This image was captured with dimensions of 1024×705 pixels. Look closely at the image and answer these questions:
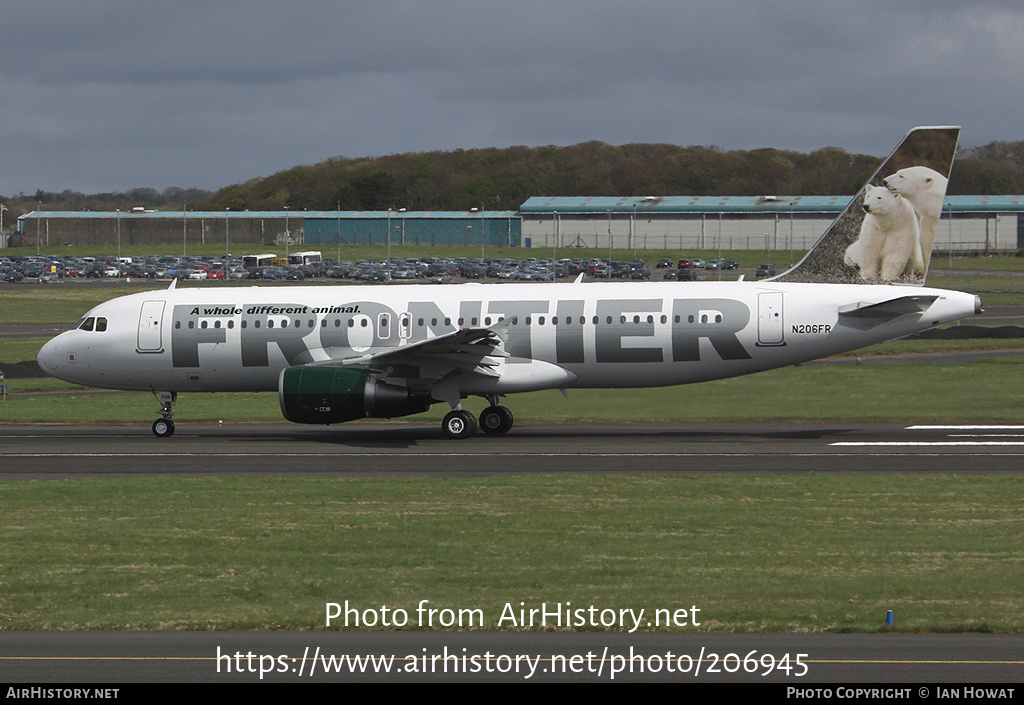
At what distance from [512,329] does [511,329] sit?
29 mm

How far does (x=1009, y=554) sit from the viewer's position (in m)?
18.0

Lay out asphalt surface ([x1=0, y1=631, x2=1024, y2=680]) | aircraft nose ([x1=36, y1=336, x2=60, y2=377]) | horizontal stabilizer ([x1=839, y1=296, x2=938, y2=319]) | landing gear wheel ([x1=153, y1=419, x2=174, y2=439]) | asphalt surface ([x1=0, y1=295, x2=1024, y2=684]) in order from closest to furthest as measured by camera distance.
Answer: asphalt surface ([x1=0, y1=631, x2=1024, y2=680])
asphalt surface ([x1=0, y1=295, x2=1024, y2=684])
horizontal stabilizer ([x1=839, y1=296, x2=938, y2=319])
landing gear wheel ([x1=153, y1=419, x2=174, y2=439])
aircraft nose ([x1=36, y1=336, x2=60, y2=377])

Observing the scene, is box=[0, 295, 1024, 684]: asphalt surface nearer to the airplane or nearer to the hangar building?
the airplane

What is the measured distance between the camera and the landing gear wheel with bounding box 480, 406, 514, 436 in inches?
1358

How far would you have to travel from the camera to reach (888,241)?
3497 centimetres

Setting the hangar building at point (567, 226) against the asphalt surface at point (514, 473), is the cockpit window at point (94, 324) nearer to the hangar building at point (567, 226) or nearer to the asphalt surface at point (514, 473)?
the asphalt surface at point (514, 473)

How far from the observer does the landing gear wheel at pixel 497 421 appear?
34.5 m

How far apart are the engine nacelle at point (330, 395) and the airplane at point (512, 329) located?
0.04 m

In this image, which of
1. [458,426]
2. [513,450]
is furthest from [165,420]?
[513,450]

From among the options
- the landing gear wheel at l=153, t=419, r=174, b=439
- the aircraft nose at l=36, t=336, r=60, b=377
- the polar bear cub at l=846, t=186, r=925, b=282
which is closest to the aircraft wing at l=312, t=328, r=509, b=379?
the landing gear wheel at l=153, t=419, r=174, b=439

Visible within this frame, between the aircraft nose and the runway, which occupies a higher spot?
the aircraft nose

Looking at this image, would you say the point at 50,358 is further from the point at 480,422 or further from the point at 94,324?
the point at 480,422

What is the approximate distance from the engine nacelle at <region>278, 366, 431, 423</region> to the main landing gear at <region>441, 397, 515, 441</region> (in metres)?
2.22

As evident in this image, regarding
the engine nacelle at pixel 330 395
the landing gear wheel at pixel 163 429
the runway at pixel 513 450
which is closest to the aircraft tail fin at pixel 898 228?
the runway at pixel 513 450
